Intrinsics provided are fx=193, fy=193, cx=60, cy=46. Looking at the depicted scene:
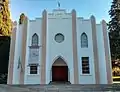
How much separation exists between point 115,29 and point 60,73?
44.2 ft

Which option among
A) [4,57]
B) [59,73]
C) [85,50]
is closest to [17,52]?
[4,57]

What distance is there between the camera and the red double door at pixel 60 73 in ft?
75.3

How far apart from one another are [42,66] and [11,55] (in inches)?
152

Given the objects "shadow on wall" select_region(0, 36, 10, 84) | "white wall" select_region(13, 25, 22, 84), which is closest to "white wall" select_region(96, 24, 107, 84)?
"white wall" select_region(13, 25, 22, 84)

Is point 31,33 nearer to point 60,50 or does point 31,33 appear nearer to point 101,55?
point 60,50

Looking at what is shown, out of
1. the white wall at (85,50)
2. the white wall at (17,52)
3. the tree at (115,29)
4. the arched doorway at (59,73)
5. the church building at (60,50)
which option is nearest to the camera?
the white wall at (85,50)

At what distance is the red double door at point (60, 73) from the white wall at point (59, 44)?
7.23 feet

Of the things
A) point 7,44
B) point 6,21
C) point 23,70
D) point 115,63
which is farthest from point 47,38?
point 115,63

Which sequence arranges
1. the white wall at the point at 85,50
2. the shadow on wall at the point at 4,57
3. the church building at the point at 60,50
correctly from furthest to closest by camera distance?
the shadow on wall at the point at 4,57 → the church building at the point at 60,50 → the white wall at the point at 85,50

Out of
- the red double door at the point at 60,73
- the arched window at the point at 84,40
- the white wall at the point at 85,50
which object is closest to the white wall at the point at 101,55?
the white wall at the point at 85,50

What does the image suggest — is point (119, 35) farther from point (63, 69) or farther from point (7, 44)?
point (7, 44)

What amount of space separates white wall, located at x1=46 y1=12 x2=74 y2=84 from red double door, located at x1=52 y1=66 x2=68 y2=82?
7.23ft

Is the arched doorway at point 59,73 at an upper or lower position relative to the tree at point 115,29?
lower

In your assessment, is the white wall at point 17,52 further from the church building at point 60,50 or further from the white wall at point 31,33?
the white wall at point 31,33
